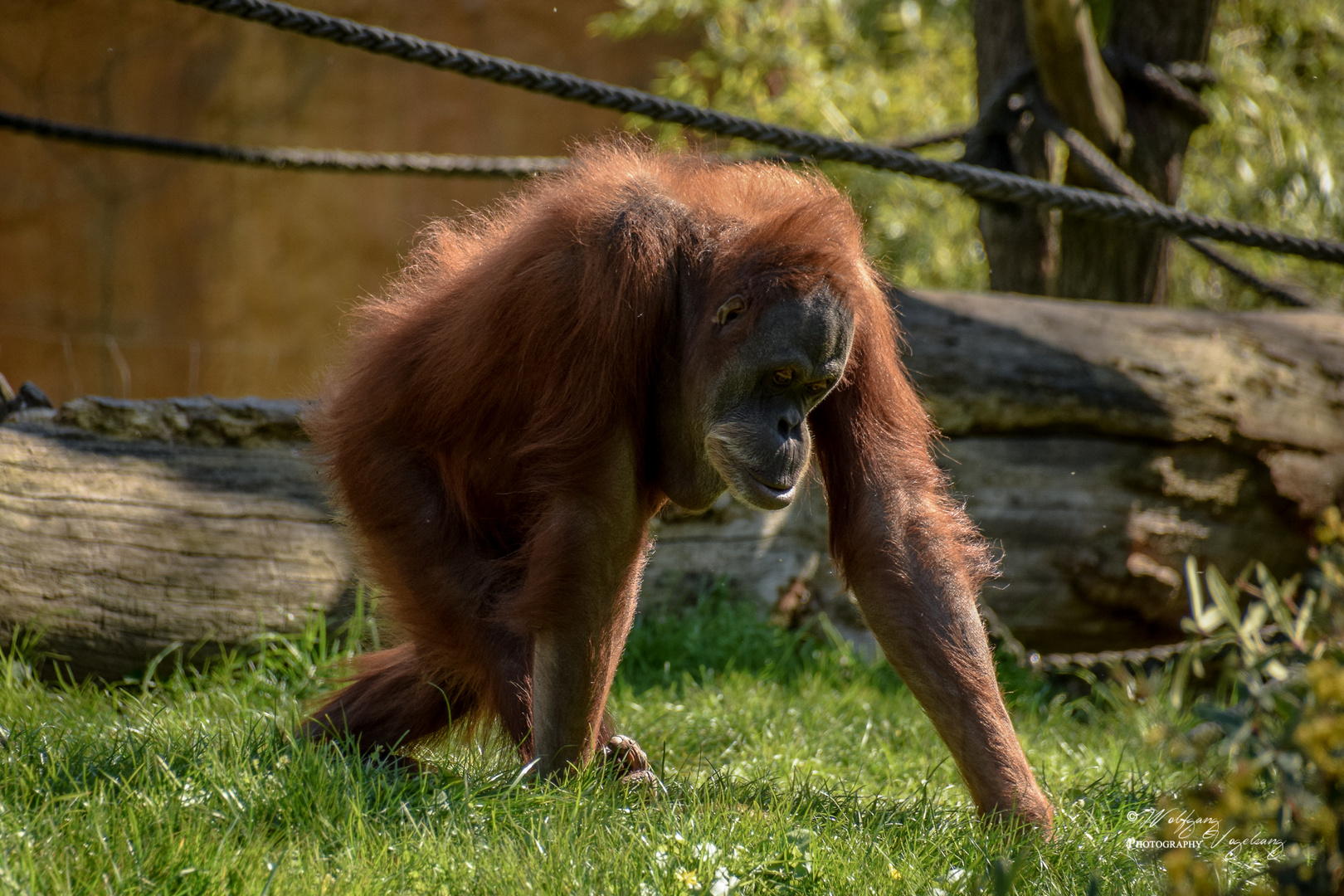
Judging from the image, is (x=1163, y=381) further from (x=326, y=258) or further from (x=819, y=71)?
(x=326, y=258)

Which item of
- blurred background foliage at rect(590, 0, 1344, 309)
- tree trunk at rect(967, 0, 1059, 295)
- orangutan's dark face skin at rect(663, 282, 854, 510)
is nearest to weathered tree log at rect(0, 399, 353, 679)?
orangutan's dark face skin at rect(663, 282, 854, 510)

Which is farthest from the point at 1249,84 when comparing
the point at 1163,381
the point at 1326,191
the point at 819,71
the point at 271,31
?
the point at 271,31

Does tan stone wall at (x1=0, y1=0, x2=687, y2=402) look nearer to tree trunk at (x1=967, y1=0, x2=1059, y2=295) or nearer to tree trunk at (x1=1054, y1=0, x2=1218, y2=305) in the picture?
tree trunk at (x1=967, y1=0, x2=1059, y2=295)

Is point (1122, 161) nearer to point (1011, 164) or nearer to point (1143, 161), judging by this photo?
point (1143, 161)

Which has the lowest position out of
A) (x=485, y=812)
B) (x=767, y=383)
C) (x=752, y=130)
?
(x=485, y=812)

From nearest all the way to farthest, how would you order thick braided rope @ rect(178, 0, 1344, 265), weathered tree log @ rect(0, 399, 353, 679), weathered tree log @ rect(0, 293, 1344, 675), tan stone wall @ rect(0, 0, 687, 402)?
thick braided rope @ rect(178, 0, 1344, 265), weathered tree log @ rect(0, 399, 353, 679), weathered tree log @ rect(0, 293, 1344, 675), tan stone wall @ rect(0, 0, 687, 402)

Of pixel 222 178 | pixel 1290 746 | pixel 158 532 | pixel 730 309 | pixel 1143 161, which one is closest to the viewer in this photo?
pixel 1290 746

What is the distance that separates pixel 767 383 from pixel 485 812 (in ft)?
3.59

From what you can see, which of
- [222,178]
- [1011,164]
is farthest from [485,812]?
[222,178]

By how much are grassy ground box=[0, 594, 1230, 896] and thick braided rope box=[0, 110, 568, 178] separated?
206cm

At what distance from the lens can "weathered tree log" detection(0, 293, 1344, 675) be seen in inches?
155

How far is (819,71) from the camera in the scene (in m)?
9.11

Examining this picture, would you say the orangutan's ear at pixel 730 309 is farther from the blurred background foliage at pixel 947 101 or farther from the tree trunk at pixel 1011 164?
the blurred background foliage at pixel 947 101

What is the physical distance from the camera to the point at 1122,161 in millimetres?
5777
